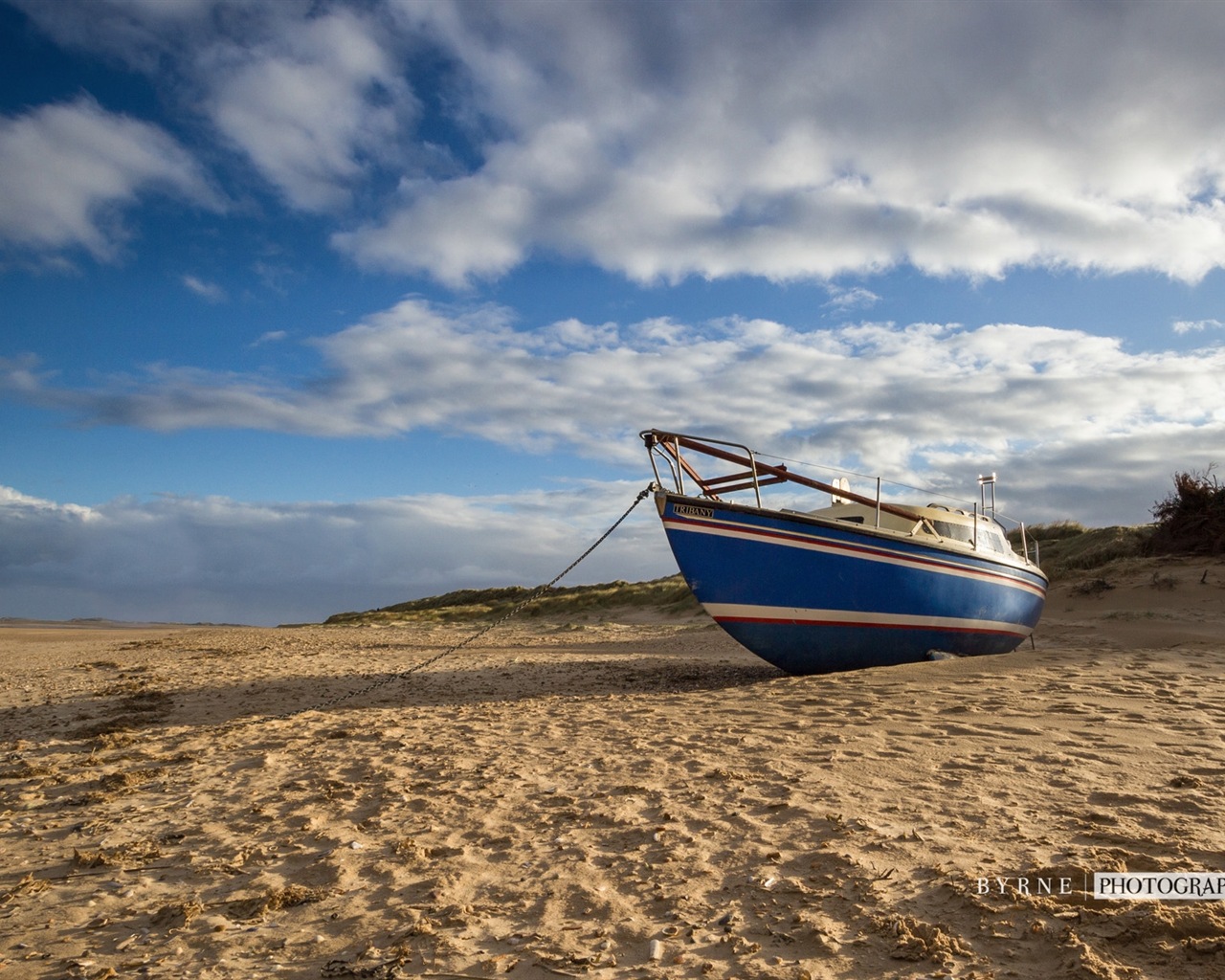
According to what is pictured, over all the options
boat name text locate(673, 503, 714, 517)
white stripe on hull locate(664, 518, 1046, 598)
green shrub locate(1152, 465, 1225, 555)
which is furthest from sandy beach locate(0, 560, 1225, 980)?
green shrub locate(1152, 465, 1225, 555)

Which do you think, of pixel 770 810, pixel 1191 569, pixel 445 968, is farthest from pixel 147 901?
pixel 1191 569

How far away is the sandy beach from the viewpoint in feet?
10.5

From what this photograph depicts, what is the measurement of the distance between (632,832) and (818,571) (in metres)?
6.21

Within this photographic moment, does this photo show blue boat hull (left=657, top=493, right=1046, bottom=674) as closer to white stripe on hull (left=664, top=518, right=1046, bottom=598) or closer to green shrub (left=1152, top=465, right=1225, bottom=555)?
white stripe on hull (left=664, top=518, right=1046, bottom=598)

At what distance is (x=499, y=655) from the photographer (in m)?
16.1

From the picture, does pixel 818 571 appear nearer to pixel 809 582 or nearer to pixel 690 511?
pixel 809 582

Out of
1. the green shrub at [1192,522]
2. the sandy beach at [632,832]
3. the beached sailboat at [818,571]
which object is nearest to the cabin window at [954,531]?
the beached sailboat at [818,571]

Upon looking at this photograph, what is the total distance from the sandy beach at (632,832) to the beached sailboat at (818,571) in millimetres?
1008

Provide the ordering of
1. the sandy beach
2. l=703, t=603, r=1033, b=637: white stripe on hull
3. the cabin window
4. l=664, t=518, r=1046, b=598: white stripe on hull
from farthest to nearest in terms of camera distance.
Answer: the cabin window
l=703, t=603, r=1033, b=637: white stripe on hull
l=664, t=518, r=1046, b=598: white stripe on hull
the sandy beach

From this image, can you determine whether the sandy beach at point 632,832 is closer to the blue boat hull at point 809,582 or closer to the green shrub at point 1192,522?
the blue boat hull at point 809,582

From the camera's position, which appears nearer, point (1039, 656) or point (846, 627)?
point (846, 627)

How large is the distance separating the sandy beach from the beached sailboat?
1008 mm

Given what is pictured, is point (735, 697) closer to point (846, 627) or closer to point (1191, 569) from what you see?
point (846, 627)

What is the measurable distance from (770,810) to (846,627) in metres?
6.01
